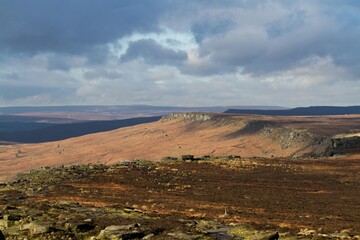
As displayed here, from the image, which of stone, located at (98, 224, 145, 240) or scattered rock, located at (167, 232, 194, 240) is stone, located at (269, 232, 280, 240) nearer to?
scattered rock, located at (167, 232, 194, 240)

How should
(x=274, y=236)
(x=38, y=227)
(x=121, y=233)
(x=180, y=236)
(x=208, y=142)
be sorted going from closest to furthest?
(x=274, y=236), (x=180, y=236), (x=121, y=233), (x=38, y=227), (x=208, y=142)

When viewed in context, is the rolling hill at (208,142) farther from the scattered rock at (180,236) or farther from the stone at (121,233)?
the stone at (121,233)

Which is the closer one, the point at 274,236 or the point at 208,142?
the point at 274,236

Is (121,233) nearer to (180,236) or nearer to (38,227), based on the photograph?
(180,236)

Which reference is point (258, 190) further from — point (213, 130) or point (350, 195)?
point (213, 130)

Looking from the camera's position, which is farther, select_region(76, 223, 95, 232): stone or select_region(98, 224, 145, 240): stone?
select_region(76, 223, 95, 232): stone

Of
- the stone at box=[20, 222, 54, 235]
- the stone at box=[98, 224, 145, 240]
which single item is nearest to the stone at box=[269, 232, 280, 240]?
the stone at box=[98, 224, 145, 240]

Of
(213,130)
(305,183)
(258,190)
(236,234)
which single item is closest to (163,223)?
(236,234)

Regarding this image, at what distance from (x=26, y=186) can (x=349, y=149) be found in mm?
72307

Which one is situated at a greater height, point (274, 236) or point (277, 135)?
point (274, 236)

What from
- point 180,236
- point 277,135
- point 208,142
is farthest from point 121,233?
point 208,142

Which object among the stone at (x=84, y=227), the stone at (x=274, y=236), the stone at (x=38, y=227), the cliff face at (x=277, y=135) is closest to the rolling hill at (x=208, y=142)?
the cliff face at (x=277, y=135)

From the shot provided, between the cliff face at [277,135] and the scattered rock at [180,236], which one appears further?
the cliff face at [277,135]

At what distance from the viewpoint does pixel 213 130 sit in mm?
170000
